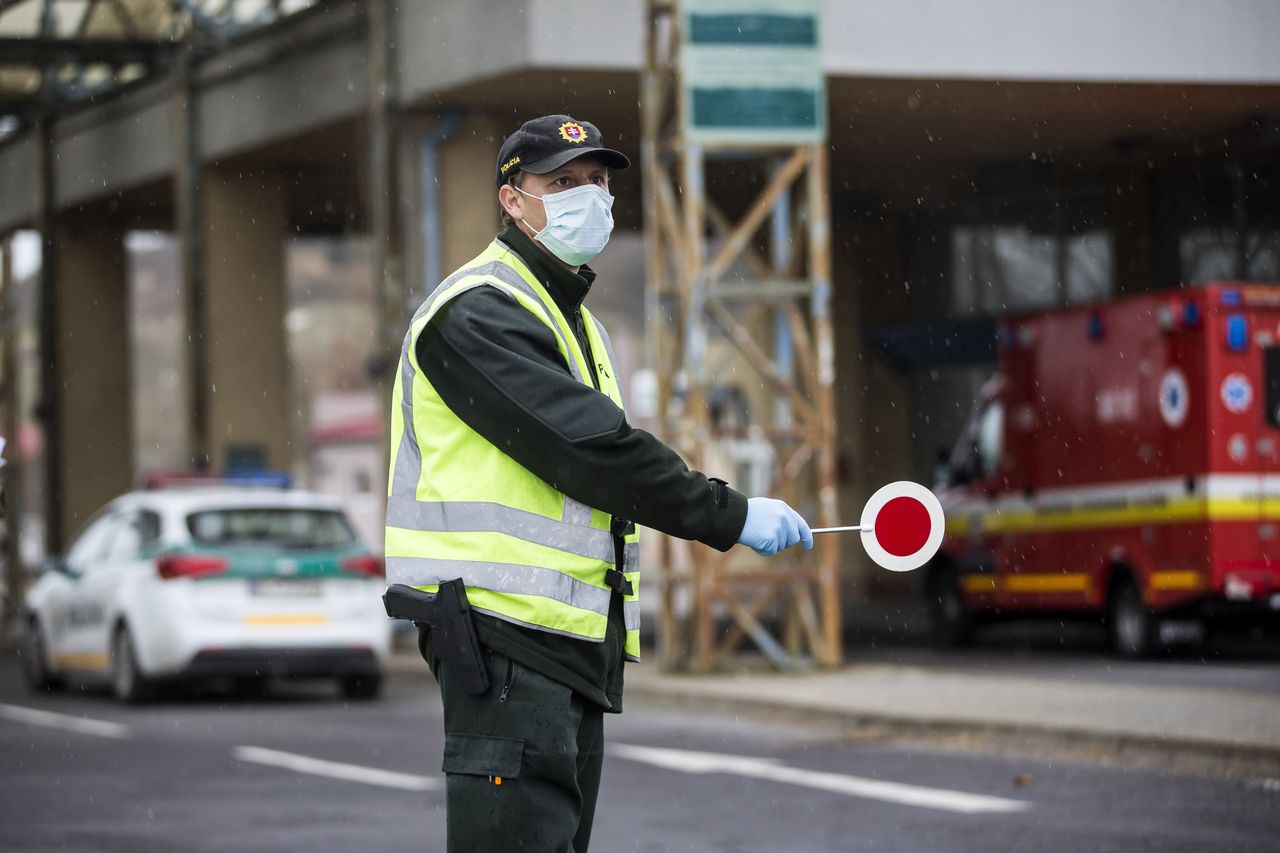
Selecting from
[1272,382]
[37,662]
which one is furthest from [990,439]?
[37,662]

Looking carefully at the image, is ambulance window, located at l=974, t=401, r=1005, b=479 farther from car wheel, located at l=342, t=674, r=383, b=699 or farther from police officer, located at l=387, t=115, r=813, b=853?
police officer, located at l=387, t=115, r=813, b=853

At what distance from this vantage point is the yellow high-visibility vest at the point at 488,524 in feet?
13.4

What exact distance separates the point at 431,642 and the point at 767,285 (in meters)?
13.1

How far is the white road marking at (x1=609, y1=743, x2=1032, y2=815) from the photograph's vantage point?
31.5 feet

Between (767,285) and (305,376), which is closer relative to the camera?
(767,285)

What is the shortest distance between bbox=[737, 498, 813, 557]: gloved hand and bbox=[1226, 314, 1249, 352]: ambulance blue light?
14.0 meters

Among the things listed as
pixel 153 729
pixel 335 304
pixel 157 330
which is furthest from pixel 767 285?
pixel 157 330

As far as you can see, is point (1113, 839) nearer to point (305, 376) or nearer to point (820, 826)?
point (820, 826)

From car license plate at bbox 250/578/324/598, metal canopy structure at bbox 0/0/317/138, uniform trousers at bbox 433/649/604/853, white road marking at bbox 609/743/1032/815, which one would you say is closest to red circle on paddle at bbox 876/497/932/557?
uniform trousers at bbox 433/649/604/853

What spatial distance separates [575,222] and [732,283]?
12.6m

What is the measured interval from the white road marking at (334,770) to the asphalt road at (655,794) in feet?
0.06

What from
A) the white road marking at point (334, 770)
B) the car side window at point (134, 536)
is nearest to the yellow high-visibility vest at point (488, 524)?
the white road marking at point (334, 770)

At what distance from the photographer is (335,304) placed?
288 feet

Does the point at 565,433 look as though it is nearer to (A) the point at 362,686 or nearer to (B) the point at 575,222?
(B) the point at 575,222
